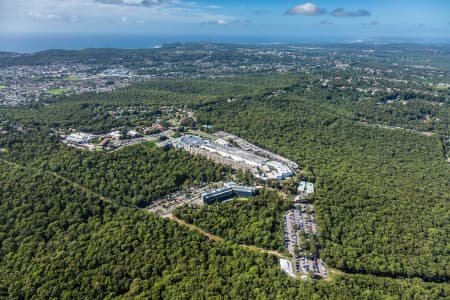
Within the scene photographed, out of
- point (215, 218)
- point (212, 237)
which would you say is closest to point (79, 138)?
point (215, 218)

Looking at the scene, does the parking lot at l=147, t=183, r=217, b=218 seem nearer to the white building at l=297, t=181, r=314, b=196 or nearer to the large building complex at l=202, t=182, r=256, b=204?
the large building complex at l=202, t=182, r=256, b=204

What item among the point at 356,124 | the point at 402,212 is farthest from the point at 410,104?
the point at 402,212

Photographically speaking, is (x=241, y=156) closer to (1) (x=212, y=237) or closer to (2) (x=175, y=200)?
(2) (x=175, y=200)

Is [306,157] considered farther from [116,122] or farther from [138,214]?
[116,122]

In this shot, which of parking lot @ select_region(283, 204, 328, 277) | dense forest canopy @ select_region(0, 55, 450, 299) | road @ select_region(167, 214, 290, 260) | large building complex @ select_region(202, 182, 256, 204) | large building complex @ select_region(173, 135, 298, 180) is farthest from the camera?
large building complex @ select_region(173, 135, 298, 180)

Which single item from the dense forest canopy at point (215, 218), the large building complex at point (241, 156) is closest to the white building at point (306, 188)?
the dense forest canopy at point (215, 218)

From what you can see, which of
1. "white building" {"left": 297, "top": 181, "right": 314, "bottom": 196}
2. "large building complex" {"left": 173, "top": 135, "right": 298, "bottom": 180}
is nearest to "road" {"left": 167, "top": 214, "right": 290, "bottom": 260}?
"white building" {"left": 297, "top": 181, "right": 314, "bottom": 196}

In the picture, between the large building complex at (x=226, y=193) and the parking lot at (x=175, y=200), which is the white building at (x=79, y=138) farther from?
the large building complex at (x=226, y=193)
